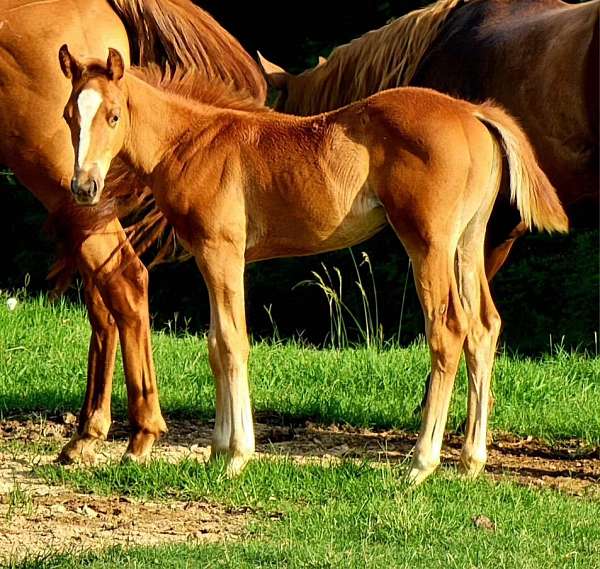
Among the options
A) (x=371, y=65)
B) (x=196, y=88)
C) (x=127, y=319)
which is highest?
(x=196, y=88)

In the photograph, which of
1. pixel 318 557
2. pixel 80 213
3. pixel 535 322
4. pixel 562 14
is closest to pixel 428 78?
pixel 562 14

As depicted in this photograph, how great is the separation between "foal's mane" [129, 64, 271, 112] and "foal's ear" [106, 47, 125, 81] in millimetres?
386

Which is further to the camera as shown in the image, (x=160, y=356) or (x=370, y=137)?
(x=160, y=356)

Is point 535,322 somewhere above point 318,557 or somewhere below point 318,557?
below

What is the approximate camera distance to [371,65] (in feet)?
23.1

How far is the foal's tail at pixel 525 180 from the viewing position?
5398 mm

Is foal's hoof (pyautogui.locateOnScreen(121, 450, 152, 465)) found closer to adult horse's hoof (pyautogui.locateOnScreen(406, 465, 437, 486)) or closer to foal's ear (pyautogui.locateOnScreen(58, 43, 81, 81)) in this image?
adult horse's hoof (pyautogui.locateOnScreen(406, 465, 437, 486))

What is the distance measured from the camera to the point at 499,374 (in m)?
7.47

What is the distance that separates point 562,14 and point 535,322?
597 cm

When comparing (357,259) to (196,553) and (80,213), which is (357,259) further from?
(196,553)

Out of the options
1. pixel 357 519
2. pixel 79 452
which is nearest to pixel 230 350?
pixel 357 519

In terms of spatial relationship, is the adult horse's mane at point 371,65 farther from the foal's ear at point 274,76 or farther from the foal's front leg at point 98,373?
the foal's front leg at point 98,373

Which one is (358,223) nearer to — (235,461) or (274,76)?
(235,461)

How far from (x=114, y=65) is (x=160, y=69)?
0.81 metres
